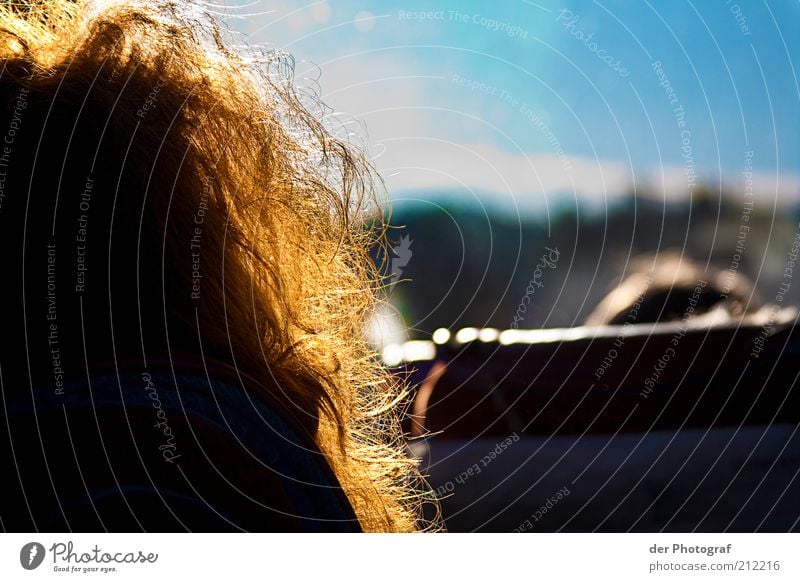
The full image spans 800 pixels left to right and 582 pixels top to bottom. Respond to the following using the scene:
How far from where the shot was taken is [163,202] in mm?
547

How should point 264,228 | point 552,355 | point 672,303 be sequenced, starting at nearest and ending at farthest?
1. point 264,228
2. point 552,355
3. point 672,303

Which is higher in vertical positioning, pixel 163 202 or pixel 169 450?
pixel 163 202

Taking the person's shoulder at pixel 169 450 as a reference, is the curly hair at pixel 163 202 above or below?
above

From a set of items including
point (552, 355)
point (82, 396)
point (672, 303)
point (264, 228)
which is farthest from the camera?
point (672, 303)

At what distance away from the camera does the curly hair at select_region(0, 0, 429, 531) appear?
52 centimetres

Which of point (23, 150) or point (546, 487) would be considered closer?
point (23, 150)

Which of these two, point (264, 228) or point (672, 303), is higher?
point (264, 228)

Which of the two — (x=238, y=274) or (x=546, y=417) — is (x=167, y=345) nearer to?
(x=238, y=274)

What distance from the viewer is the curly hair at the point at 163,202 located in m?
0.52

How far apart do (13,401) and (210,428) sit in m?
0.15

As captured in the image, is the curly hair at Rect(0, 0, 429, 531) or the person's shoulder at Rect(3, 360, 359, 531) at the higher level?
the curly hair at Rect(0, 0, 429, 531)

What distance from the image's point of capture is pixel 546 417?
2072 mm
